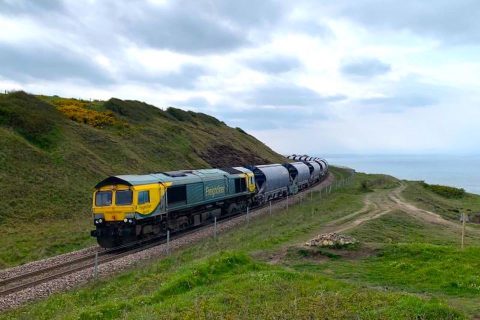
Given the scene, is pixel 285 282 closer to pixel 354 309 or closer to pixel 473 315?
→ pixel 354 309

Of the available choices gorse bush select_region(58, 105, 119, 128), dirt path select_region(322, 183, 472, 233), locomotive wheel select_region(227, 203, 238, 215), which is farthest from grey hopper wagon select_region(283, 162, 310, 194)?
gorse bush select_region(58, 105, 119, 128)

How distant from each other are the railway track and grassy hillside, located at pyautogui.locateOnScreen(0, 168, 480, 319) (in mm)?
2654

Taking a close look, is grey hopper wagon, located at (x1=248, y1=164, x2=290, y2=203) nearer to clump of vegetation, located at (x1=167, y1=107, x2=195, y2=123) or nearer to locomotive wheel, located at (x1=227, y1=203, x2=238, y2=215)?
locomotive wheel, located at (x1=227, y1=203, x2=238, y2=215)

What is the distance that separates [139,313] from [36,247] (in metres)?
17.9

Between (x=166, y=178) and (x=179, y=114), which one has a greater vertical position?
(x=179, y=114)

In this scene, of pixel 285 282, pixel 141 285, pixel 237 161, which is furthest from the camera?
pixel 237 161

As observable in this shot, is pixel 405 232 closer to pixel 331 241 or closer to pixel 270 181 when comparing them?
pixel 331 241

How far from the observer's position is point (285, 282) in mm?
14406

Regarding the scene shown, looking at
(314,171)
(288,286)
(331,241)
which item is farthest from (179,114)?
(288,286)

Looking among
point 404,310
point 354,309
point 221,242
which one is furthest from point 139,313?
point 221,242

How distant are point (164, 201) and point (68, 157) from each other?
2129cm

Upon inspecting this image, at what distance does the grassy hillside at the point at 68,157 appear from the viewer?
103 ft

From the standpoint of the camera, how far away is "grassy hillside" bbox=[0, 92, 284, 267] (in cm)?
3128

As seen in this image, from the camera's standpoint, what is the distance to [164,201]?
29.3 meters
